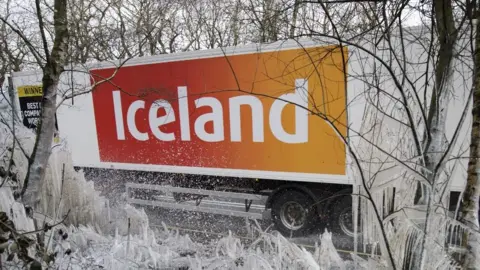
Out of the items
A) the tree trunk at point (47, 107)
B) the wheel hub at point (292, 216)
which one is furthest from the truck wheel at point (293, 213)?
the tree trunk at point (47, 107)

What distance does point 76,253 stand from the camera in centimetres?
394

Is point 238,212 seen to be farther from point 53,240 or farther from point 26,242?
point 26,242

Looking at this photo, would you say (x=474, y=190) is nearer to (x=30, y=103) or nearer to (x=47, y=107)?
(x=47, y=107)

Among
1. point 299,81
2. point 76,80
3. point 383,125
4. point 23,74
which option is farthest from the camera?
point 23,74

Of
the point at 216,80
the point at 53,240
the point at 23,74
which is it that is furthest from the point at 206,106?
the point at 23,74

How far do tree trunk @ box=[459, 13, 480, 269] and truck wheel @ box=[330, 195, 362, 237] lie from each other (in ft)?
13.5

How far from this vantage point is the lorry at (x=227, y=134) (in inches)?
229

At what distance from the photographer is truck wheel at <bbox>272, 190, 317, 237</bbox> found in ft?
21.9

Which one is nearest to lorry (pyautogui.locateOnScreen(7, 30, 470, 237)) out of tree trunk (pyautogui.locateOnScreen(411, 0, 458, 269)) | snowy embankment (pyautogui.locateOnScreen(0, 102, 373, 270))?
snowy embankment (pyautogui.locateOnScreen(0, 102, 373, 270))

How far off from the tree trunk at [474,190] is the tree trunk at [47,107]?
4.02 m

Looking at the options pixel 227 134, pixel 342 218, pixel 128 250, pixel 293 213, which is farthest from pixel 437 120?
pixel 293 213

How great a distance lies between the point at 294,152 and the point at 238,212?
2100 mm

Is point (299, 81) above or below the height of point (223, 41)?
below

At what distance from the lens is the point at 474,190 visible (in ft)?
7.14
